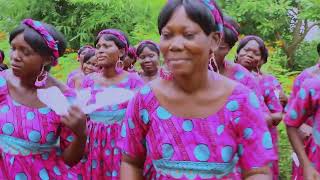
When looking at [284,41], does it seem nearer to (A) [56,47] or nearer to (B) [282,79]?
(B) [282,79]

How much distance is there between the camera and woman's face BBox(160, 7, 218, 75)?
8.22 ft

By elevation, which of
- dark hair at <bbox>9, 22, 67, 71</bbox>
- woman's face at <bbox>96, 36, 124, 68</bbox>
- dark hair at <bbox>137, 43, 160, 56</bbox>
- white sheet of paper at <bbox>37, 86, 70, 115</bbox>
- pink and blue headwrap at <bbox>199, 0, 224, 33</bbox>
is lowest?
dark hair at <bbox>137, 43, 160, 56</bbox>

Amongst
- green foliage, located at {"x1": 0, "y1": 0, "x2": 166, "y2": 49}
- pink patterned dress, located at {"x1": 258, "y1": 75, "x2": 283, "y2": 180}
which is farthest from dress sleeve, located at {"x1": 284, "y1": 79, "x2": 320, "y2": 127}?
green foliage, located at {"x1": 0, "y1": 0, "x2": 166, "y2": 49}

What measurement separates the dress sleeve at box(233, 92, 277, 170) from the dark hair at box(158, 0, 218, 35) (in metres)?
0.33

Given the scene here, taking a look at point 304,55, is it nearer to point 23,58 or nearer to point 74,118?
point 23,58

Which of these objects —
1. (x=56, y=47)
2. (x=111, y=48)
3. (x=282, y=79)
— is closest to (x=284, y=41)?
(x=282, y=79)

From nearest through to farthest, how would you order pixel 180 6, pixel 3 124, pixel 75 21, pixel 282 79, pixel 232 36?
pixel 180 6
pixel 3 124
pixel 232 36
pixel 282 79
pixel 75 21

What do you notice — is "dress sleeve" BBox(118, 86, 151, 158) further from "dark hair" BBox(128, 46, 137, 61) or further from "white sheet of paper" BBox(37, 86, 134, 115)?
"dark hair" BBox(128, 46, 137, 61)

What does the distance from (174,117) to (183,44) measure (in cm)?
32

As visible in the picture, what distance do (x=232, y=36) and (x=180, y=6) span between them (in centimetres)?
257

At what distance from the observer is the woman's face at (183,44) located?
2506mm

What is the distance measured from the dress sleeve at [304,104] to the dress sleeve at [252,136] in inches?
60.2

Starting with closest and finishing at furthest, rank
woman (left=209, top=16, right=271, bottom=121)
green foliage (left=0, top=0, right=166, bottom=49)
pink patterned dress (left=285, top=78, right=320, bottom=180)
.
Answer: pink patterned dress (left=285, top=78, right=320, bottom=180), woman (left=209, top=16, right=271, bottom=121), green foliage (left=0, top=0, right=166, bottom=49)

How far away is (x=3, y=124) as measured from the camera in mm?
3520
